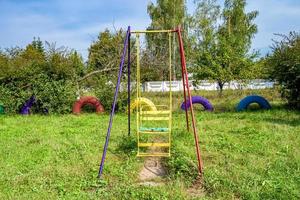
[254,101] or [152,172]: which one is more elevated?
[254,101]

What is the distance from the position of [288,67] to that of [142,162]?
23.3ft

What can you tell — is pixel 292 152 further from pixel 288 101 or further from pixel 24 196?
pixel 288 101

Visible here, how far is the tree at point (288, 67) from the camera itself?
10.6 metres

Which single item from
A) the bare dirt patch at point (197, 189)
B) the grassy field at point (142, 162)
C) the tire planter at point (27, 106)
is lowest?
the bare dirt patch at point (197, 189)

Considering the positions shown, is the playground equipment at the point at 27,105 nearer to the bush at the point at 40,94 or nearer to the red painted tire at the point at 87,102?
the bush at the point at 40,94

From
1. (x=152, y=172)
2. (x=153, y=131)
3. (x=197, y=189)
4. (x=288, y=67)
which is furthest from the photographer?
(x=288, y=67)

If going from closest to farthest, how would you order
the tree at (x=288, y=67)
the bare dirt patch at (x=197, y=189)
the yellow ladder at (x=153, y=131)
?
1. the bare dirt patch at (x=197, y=189)
2. the yellow ladder at (x=153, y=131)
3. the tree at (x=288, y=67)

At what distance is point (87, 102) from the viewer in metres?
11.5

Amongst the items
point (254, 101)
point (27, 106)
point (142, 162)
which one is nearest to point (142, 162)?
point (142, 162)

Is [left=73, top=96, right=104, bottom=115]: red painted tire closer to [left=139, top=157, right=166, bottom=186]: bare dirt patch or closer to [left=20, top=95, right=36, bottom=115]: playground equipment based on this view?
[left=20, top=95, right=36, bottom=115]: playground equipment

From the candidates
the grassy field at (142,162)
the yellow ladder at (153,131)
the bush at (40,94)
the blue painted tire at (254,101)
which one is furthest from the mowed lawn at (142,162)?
the bush at (40,94)

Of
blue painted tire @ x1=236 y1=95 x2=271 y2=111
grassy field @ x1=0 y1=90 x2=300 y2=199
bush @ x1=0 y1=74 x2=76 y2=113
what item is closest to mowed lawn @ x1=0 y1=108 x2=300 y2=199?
grassy field @ x1=0 y1=90 x2=300 y2=199

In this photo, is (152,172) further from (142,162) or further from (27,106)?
(27,106)

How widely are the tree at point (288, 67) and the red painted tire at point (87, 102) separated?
5.69m
